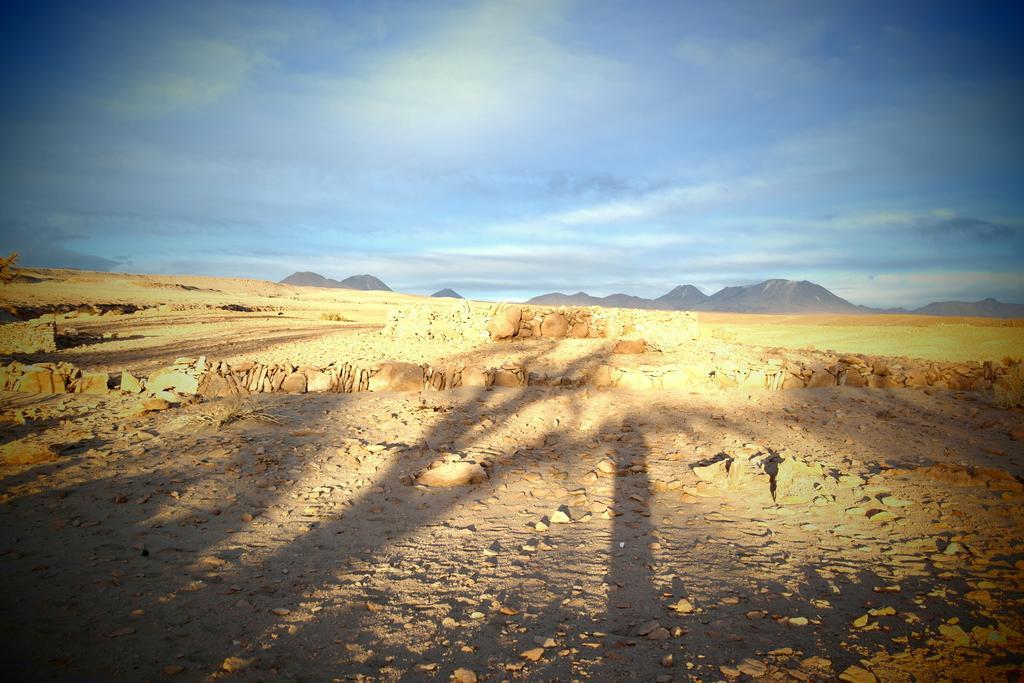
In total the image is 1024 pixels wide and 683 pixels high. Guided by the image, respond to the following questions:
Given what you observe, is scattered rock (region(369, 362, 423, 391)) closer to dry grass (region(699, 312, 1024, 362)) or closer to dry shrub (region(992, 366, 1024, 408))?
dry shrub (region(992, 366, 1024, 408))

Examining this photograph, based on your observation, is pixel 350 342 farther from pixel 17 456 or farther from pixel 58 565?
pixel 58 565

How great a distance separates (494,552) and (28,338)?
16159 mm

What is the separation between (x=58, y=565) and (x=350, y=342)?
39.7 ft

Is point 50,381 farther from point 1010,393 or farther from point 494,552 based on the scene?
point 1010,393

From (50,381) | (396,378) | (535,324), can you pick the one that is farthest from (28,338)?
(535,324)

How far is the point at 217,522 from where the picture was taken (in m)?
4.02

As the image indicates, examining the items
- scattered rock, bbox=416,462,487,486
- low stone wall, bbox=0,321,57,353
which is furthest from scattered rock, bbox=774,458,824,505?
low stone wall, bbox=0,321,57,353

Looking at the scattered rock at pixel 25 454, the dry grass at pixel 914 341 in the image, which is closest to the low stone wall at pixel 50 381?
the scattered rock at pixel 25 454

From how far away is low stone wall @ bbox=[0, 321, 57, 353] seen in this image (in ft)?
43.3

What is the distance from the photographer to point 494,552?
3697mm

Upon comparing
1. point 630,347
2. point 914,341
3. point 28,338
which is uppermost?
point 914,341

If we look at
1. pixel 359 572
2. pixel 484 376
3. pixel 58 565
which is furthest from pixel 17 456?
pixel 484 376

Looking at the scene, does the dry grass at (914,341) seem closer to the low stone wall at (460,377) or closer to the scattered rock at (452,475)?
the low stone wall at (460,377)

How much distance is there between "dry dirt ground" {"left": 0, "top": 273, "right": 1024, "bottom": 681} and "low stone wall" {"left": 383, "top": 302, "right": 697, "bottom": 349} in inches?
323
